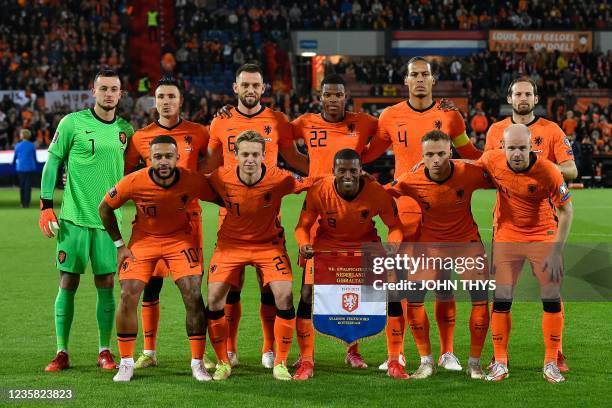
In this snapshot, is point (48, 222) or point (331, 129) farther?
point (331, 129)

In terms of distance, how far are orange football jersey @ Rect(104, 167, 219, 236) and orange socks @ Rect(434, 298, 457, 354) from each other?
1.80 m

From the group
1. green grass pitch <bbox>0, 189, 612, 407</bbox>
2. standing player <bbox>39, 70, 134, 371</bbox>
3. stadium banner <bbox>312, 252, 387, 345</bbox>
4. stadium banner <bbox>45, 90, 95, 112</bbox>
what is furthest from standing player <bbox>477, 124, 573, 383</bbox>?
stadium banner <bbox>45, 90, 95, 112</bbox>

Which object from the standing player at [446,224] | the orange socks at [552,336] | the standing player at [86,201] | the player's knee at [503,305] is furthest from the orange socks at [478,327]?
the standing player at [86,201]

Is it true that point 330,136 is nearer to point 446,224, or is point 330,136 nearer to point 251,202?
point 251,202

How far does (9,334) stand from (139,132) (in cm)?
232

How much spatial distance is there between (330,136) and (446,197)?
1167 millimetres

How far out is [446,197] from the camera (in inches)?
282

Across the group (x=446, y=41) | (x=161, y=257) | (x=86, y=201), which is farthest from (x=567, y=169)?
(x=446, y=41)

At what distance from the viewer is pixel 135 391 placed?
262 inches

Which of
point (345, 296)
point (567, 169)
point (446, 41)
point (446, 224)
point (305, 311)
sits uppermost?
point (446, 41)

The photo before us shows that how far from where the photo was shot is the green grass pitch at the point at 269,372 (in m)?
6.45

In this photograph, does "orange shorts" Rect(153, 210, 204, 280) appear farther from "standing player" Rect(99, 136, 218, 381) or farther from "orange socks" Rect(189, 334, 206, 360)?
"orange socks" Rect(189, 334, 206, 360)

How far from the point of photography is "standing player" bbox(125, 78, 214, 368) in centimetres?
756

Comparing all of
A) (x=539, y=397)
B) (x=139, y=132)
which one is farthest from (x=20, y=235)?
(x=539, y=397)
